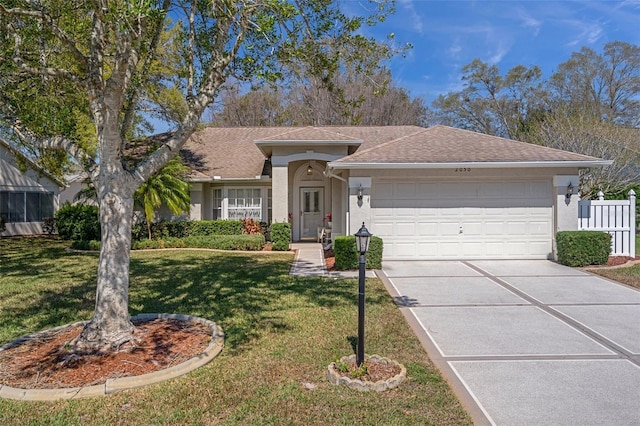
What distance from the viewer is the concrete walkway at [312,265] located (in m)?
9.71

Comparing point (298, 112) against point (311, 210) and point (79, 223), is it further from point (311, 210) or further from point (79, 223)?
point (79, 223)

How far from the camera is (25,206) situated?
2100 cm

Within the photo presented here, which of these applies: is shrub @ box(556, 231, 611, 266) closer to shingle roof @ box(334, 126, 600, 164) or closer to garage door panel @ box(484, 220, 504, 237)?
garage door panel @ box(484, 220, 504, 237)

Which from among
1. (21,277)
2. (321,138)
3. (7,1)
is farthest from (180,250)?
(7,1)

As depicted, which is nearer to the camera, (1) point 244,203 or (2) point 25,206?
(1) point 244,203

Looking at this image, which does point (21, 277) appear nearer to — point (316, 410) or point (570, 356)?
point (316, 410)

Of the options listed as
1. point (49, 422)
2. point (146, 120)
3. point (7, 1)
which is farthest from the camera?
point (146, 120)

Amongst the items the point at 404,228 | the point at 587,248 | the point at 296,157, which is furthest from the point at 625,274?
the point at 296,157

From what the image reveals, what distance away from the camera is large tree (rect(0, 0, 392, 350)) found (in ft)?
15.4

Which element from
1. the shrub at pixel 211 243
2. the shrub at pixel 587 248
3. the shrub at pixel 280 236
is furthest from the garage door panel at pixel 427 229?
the shrub at pixel 211 243

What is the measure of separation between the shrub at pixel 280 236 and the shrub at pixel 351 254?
13.2ft

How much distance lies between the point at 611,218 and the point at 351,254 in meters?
7.87

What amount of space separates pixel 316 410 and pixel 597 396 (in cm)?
266

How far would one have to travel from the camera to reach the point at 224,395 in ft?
12.3
